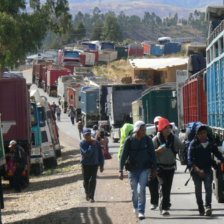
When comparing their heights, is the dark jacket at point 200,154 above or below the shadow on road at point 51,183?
above

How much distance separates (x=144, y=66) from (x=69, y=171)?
156 feet

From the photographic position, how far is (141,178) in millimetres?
10711

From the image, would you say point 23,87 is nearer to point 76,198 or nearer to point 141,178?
point 76,198

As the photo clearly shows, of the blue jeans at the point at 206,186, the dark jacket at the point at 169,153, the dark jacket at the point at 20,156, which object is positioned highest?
the dark jacket at the point at 169,153

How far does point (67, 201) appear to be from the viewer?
51.6ft

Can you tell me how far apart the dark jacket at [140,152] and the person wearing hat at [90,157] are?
9.92 feet

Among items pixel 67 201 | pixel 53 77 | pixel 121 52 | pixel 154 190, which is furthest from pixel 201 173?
pixel 121 52

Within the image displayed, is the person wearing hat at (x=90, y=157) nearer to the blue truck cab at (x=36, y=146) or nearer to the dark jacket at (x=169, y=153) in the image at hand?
the dark jacket at (x=169, y=153)

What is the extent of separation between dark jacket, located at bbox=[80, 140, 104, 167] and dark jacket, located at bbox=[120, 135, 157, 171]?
3.10m

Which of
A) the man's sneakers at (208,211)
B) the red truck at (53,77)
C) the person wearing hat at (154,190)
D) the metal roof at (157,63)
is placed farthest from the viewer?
the red truck at (53,77)

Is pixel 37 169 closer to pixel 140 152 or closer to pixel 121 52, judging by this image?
pixel 140 152

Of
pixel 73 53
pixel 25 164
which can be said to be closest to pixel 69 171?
pixel 25 164

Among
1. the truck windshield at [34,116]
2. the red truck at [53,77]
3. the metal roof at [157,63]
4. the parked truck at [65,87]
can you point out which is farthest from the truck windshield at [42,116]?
the red truck at [53,77]

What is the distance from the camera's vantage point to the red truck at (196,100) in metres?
16.2
